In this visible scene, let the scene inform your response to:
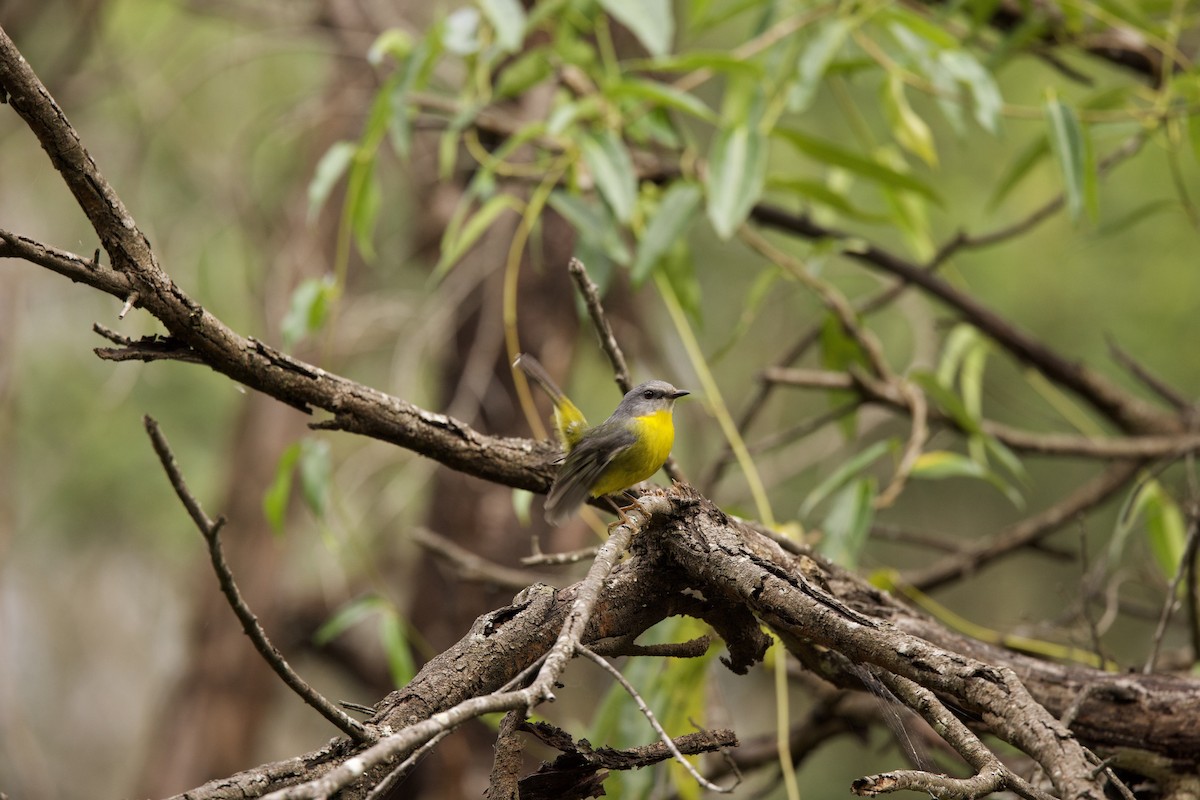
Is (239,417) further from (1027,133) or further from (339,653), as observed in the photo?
(1027,133)

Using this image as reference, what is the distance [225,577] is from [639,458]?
1135 millimetres

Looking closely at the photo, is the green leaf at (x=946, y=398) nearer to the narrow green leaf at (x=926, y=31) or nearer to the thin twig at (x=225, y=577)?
the narrow green leaf at (x=926, y=31)

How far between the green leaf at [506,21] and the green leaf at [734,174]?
0.59 meters

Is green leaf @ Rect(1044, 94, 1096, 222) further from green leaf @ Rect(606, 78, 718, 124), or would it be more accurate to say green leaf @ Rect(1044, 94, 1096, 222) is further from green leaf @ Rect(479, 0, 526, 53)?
green leaf @ Rect(479, 0, 526, 53)

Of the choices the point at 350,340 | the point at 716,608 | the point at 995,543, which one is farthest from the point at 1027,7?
the point at 350,340

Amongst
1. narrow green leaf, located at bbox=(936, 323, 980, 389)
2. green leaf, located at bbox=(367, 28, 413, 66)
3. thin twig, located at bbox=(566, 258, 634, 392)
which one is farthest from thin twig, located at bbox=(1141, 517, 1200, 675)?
A: green leaf, located at bbox=(367, 28, 413, 66)

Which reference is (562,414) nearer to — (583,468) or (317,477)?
(583,468)

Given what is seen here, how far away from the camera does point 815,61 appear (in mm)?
3021

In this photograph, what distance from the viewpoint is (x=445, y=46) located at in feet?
10.1

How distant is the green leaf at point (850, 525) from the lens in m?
2.91

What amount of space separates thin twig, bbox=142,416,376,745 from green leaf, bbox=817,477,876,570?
193cm

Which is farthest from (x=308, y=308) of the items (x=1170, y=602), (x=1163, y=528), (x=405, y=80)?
(x=1163, y=528)

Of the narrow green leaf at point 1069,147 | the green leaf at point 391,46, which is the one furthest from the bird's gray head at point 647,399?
the green leaf at point 391,46

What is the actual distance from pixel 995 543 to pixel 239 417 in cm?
445
